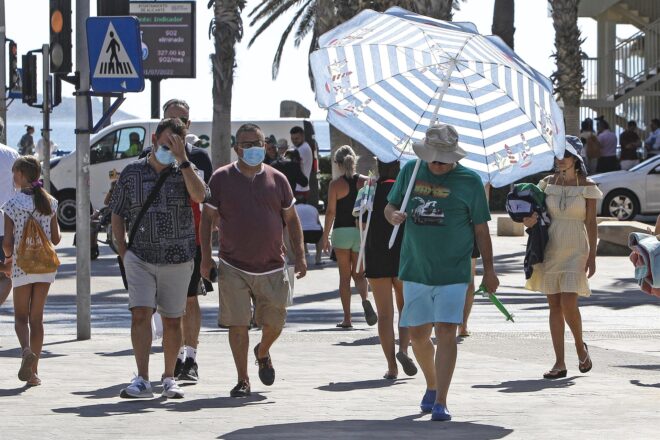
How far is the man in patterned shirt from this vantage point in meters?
10.2

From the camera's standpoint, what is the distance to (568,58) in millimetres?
34344

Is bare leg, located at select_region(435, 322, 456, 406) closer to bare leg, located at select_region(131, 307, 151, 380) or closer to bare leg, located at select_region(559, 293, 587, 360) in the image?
bare leg, located at select_region(131, 307, 151, 380)

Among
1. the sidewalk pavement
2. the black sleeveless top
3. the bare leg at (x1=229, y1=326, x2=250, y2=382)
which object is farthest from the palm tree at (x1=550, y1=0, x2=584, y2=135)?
the bare leg at (x1=229, y1=326, x2=250, y2=382)

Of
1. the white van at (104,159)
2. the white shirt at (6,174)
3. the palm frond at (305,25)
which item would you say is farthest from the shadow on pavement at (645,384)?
the palm frond at (305,25)

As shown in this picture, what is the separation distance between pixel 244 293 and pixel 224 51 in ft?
61.7

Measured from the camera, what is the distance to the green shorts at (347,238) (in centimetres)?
1475

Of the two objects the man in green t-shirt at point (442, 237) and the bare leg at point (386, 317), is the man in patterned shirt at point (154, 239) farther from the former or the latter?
the bare leg at point (386, 317)

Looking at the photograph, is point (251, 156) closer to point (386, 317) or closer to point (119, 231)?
point (119, 231)

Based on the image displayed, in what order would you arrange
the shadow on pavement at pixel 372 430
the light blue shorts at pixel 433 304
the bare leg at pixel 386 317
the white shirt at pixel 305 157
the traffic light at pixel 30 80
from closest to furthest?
1. the shadow on pavement at pixel 372 430
2. the light blue shorts at pixel 433 304
3. the bare leg at pixel 386 317
4. the traffic light at pixel 30 80
5. the white shirt at pixel 305 157

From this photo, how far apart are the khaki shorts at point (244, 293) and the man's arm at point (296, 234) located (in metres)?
0.19

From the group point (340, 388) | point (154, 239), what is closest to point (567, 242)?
point (340, 388)

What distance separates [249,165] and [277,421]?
1.93m

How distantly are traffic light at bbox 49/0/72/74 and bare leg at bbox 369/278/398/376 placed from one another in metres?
3.83

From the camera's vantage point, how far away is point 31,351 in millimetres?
10836
